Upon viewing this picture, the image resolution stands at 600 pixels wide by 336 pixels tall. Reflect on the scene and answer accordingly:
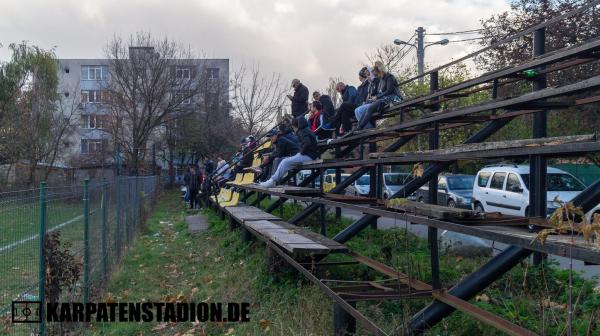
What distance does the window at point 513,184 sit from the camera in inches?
689

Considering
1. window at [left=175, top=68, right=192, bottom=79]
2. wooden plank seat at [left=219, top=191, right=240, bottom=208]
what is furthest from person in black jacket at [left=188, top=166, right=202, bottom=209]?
window at [left=175, top=68, right=192, bottom=79]

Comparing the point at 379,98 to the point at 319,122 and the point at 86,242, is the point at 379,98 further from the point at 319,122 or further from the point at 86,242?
the point at 86,242

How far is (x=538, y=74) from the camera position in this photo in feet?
23.6

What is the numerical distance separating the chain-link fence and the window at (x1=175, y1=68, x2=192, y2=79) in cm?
3314

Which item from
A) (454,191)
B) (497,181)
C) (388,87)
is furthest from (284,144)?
(454,191)

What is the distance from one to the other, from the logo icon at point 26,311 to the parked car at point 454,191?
58.1 ft

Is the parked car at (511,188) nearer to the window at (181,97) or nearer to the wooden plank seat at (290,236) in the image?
the wooden plank seat at (290,236)

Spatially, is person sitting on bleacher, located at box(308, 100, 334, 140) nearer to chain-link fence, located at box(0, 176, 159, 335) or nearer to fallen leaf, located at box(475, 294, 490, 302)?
chain-link fence, located at box(0, 176, 159, 335)

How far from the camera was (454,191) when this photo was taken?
2319cm

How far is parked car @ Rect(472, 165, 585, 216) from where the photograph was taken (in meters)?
16.8

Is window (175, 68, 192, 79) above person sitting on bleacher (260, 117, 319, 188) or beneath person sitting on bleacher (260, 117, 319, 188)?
above

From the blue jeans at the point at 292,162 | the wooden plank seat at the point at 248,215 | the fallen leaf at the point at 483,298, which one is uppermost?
the blue jeans at the point at 292,162

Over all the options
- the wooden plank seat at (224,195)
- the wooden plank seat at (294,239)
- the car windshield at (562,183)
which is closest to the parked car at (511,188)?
the car windshield at (562,183)

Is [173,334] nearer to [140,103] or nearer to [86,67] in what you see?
[140,103]
